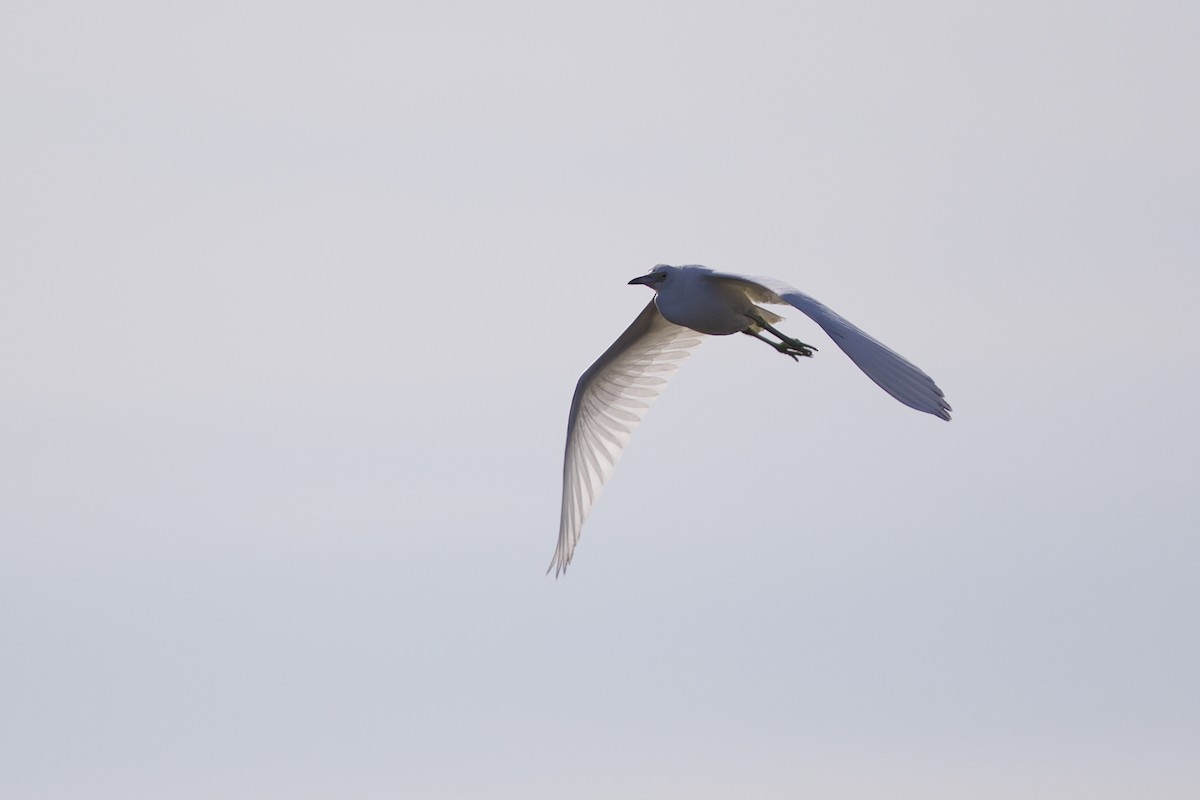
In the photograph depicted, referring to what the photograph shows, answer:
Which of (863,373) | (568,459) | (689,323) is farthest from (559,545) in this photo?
(863,373)

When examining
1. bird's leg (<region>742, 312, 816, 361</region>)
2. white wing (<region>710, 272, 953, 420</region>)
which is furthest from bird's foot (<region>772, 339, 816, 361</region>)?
white wing (<region>710, 272, 953, 420</region>)

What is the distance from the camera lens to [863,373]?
21.4m

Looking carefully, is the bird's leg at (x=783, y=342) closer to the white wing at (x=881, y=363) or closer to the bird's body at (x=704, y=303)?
the bird's body at (x=704, y=303)

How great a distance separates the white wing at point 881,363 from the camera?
67.8 ft

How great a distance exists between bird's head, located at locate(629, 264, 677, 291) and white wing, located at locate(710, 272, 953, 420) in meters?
4.45

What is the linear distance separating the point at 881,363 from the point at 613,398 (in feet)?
39.2

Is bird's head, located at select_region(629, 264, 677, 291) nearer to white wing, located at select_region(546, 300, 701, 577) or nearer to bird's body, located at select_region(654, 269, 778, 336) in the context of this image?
bird's body, located at select_region(654, 269, 778, 336)

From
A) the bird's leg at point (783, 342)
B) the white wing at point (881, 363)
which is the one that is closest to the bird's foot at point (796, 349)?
the bird's leg at point (783, 342)

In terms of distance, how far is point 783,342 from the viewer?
2844 cm

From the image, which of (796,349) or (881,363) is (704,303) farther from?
(881,363)

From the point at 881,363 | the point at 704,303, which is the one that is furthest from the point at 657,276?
the point at 881,363

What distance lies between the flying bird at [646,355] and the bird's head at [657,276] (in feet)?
0.05

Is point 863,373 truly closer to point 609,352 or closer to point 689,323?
point 689,323

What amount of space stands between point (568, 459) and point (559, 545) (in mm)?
1997
